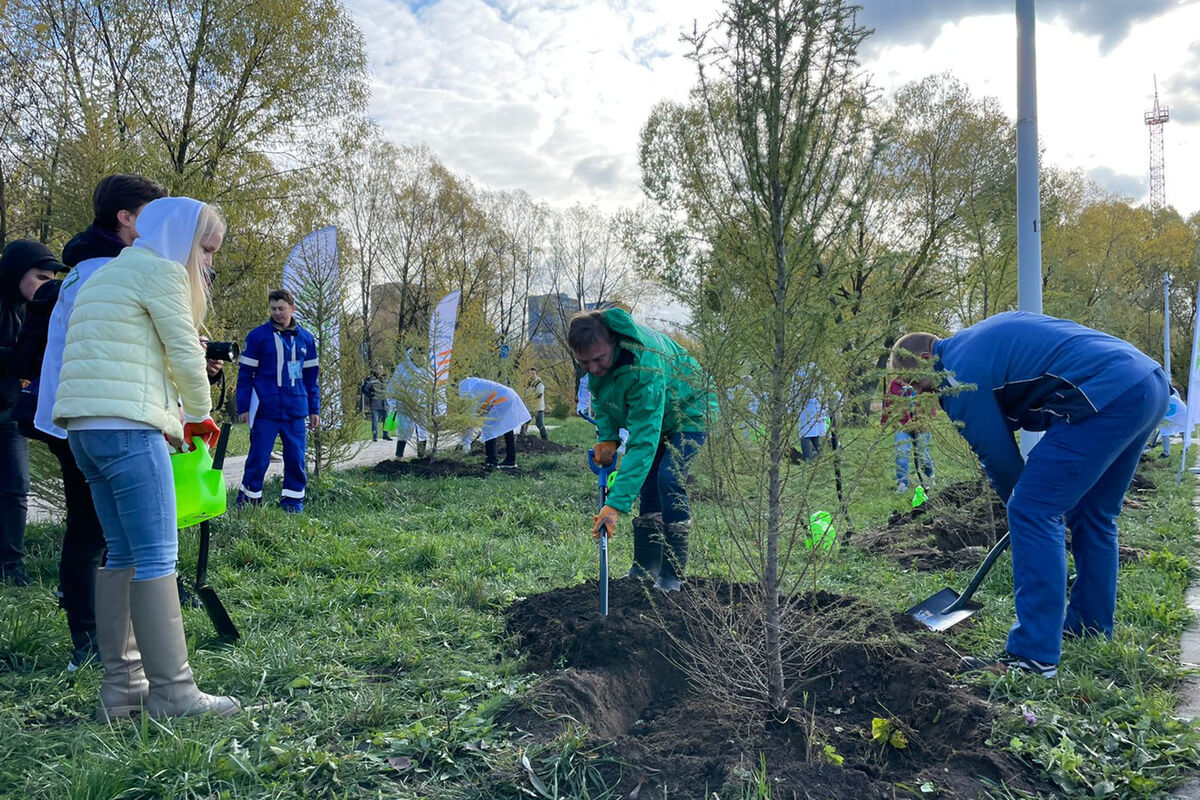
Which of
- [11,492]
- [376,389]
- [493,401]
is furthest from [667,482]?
[376,389]

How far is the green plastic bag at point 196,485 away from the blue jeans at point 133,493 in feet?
0.66

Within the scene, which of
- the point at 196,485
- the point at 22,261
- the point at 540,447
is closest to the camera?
the point at 196,485

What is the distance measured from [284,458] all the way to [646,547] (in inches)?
159

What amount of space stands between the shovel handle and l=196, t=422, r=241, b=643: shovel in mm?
3465

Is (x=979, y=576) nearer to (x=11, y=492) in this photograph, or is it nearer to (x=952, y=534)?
(x=952, y=534)

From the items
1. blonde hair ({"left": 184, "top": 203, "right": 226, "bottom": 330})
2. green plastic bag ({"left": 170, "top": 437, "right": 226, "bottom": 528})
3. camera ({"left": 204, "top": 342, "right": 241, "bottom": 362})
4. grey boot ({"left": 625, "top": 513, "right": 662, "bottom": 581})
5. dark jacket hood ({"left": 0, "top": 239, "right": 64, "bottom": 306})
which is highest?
dark jacket hood ({"left": 0, "top": 239, "right": 64, "bottom": 306})

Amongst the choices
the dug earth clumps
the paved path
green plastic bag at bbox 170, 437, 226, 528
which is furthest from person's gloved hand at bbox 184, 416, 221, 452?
the dug earth clumps

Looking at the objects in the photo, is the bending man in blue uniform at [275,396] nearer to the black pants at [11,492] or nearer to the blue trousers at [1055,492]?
the black pants at [11,492]

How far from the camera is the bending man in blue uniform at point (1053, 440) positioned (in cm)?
278

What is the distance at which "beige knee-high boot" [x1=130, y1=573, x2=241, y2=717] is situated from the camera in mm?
2402

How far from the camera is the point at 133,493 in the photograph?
2395 millimetres

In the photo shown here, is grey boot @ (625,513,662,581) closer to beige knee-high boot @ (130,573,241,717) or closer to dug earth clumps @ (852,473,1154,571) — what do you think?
dug earth clumps @ (852,473,1154,571)

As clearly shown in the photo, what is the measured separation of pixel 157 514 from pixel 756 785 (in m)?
2.12

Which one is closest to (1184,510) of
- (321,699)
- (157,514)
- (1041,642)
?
(1041,642)
